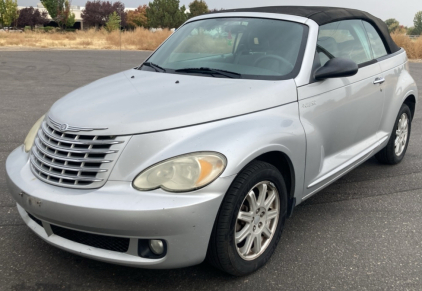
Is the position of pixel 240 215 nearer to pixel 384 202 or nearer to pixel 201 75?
pixel 201 75

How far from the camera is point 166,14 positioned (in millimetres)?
52938

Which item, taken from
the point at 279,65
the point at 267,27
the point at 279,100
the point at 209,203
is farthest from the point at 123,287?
the point at 267,27

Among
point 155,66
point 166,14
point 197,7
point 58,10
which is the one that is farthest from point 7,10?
point 155,66

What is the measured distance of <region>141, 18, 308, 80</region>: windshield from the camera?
11.9 ft

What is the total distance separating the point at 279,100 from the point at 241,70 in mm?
527

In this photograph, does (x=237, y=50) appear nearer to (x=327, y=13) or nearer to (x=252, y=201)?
(x=327, y=13)

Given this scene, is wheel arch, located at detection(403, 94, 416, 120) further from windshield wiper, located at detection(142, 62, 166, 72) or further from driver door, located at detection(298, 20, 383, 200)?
windshield wiper, located at detection(142, 62, 166, 72)

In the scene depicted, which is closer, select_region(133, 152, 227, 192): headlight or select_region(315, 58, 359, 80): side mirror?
select_region(133, 152, 227, 192): headlight

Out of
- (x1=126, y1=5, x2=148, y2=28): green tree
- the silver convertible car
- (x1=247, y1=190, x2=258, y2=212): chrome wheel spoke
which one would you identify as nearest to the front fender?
the silver convertible car

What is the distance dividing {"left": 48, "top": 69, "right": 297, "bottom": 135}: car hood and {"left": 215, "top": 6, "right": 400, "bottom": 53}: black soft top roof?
3.12ft

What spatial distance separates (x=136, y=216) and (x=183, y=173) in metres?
0.35

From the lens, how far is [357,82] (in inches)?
160

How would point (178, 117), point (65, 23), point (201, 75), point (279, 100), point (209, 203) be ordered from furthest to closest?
point (65, 23)
point (201, 75)
point (279, 100)
point (178, 117)
point (209, 203)

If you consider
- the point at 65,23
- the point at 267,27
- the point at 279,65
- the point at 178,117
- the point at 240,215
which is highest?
the point at 267,27
